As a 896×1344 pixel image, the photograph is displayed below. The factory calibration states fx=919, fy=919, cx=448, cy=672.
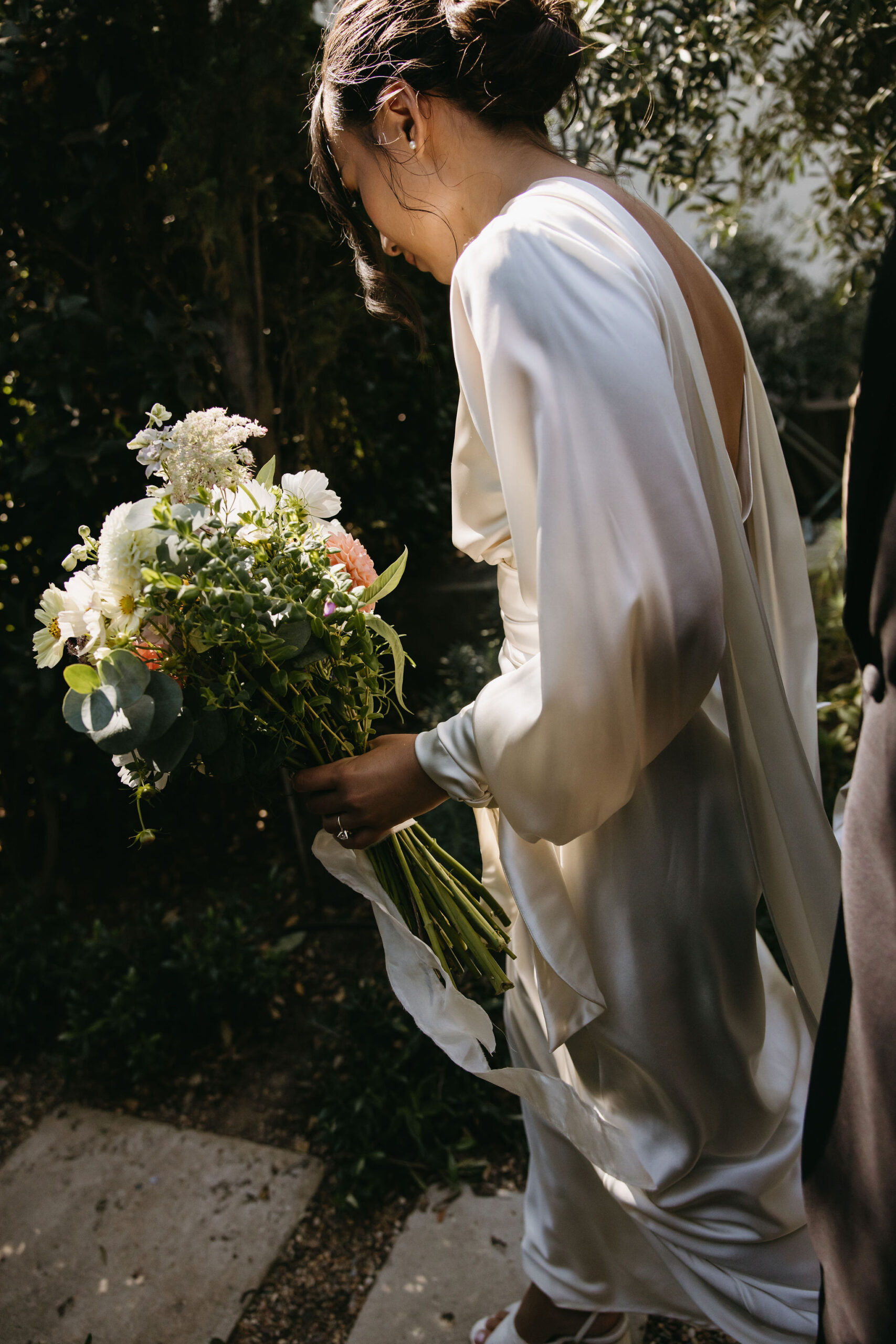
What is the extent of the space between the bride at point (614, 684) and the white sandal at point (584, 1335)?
91 millimetres

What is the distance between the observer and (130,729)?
1.13 meters

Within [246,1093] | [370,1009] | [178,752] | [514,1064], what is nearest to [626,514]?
[178,752]

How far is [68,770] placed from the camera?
3219 mm

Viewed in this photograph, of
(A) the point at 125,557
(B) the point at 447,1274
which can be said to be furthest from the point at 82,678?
(B) the point at 447,1274

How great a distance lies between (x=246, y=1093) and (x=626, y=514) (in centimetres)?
220

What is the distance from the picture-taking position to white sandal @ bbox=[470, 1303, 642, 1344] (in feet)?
5.42

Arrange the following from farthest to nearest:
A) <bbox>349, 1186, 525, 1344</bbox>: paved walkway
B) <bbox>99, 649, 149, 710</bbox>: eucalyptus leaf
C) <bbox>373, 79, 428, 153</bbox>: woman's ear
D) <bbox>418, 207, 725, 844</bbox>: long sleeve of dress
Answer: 1. <bbox>349, 1186, 525, 1344</bbox>: paved walkway
2. <bbox>373, 79, 428, 153</bbox>: woman's ear
3. <bbox>99, 649, 149, 710</bbox>: eucalyptus leaf
4. <bbox>418, 207, 725, 844</bbox>: long sleeve of dress

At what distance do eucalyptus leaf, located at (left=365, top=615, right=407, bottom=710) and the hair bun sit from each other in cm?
73

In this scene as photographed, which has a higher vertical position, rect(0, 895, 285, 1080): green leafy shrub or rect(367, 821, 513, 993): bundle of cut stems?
rect(367, 821, 513, 993): bundle of cut stems

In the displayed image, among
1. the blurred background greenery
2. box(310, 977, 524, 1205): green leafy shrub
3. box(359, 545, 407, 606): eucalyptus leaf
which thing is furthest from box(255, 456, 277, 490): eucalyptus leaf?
box(310, 977, 524, 1205): green leafy shrub

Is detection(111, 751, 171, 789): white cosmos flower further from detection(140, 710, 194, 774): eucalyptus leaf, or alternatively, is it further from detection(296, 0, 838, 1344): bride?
detection(296, 0, 838, 1344): bride

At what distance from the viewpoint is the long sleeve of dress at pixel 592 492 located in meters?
1.01

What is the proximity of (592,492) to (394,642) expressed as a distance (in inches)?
17.6

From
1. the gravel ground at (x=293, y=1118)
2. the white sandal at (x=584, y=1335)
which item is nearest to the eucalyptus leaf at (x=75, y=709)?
the white sandal at (x=584, y=1335)
